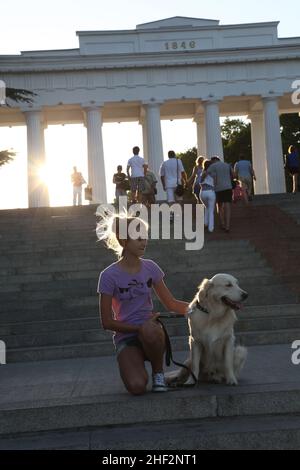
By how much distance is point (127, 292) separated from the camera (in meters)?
9.20

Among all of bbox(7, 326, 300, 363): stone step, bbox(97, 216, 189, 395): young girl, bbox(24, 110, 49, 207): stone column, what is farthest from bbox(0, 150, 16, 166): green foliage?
bbox(24, 110, 49, 207): stone column

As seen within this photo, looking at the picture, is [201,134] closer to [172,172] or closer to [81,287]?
[172,172]

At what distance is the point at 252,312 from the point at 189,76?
43079 millimetres

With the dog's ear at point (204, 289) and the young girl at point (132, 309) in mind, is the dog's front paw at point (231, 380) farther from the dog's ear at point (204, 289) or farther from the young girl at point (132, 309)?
the dog's ear at point (204, 289)

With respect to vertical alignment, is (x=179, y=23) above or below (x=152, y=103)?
above

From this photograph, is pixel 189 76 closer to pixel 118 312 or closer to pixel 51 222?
pixel 51 222

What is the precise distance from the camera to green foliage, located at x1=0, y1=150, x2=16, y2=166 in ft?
81.3

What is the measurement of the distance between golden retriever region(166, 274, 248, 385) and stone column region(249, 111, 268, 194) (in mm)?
50701

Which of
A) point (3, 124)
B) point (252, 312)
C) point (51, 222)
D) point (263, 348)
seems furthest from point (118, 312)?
point (3, 124)

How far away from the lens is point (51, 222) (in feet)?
89.5

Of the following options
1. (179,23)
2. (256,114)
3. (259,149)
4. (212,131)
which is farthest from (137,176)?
(256,114)

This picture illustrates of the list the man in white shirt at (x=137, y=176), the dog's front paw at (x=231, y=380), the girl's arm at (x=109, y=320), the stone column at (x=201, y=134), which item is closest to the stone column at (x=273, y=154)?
the stone column at (x=201, y=134)

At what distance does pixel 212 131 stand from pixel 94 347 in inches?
1673
